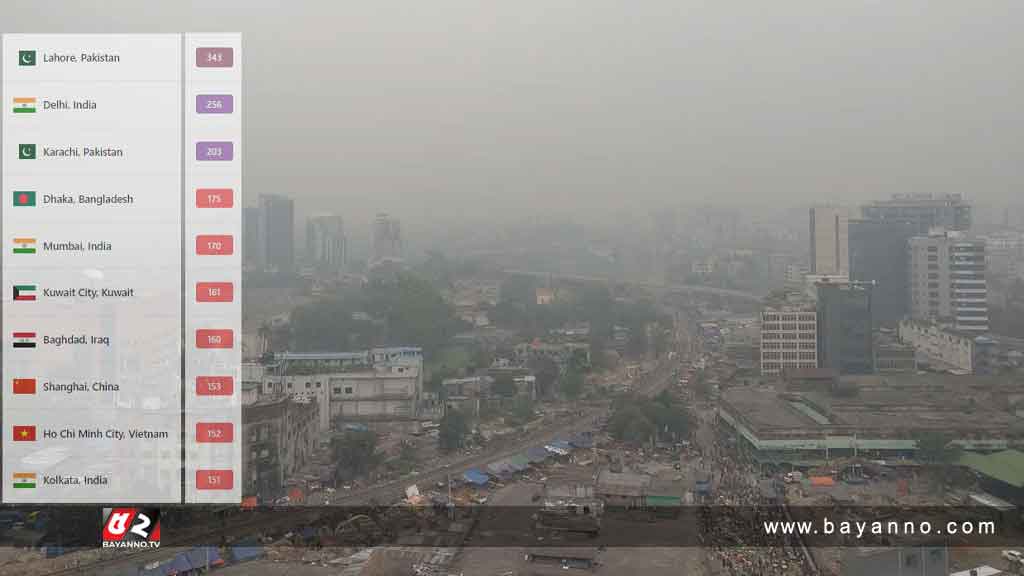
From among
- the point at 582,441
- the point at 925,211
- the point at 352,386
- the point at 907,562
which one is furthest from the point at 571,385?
the point at 925,211

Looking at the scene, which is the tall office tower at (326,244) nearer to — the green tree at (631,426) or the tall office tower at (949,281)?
the green tree at (631,426)

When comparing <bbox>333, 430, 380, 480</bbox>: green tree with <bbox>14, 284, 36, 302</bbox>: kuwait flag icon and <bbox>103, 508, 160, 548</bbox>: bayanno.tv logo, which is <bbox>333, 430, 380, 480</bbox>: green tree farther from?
<bbox>14, 284, 36, 302</bbox>: kuwait flag icon

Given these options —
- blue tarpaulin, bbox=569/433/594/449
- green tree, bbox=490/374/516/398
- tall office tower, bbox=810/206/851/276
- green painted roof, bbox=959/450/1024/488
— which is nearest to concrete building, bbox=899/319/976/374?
tall office tower, bbox=810/206/851/276

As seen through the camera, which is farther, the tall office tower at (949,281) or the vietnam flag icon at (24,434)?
the tall office tower at (949,281)

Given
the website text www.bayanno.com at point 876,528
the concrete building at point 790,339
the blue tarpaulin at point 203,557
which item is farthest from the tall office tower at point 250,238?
the concrete building at point 790,339

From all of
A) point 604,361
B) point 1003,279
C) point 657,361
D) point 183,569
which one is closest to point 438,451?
point 183,569

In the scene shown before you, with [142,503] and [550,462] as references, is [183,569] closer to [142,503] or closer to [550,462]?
[142,503]
